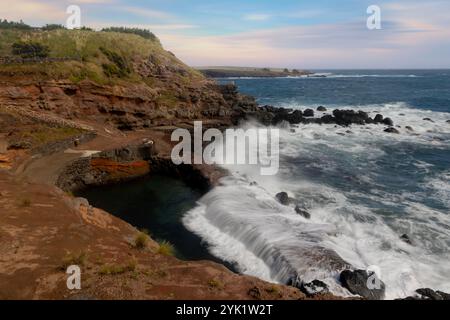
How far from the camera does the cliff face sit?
1176 inches

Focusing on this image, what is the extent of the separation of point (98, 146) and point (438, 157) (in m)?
26.8

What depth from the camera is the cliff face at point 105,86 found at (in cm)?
2986

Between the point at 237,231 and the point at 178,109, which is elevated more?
the point at 178,109

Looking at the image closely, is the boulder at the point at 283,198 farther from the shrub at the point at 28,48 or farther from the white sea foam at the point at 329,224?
the shrub at the point at 28,48

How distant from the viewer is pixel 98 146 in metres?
26.2

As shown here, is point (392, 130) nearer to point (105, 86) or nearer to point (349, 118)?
point (349, 118)

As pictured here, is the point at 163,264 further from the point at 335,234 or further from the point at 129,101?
the point at 129,101

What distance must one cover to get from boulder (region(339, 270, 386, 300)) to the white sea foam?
38 centimetres

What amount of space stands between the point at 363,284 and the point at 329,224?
5.46 m

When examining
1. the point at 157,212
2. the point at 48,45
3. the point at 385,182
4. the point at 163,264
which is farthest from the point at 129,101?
the point at 163,264

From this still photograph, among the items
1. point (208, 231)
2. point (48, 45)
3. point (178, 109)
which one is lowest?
point (208, 231)

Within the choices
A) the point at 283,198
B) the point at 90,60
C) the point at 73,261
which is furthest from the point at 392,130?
the point at 73,261

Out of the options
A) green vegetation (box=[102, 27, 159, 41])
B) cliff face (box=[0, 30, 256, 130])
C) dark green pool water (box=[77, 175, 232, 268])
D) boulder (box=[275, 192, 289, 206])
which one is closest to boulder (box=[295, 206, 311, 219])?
boulder (box=[275, 192, 289, 206])
